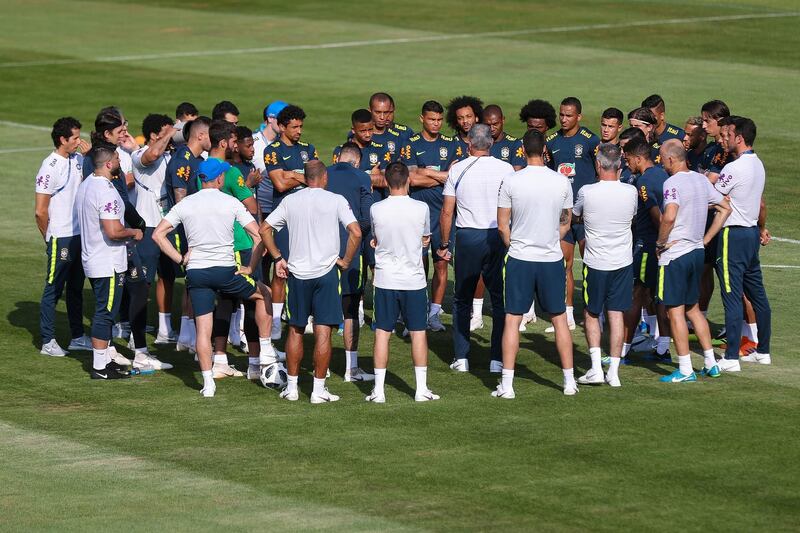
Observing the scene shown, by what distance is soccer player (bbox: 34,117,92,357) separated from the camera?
15.4 meters

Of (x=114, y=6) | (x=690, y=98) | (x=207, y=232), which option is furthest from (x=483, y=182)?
(x=114, y=6)

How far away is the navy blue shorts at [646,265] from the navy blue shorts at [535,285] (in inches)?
65.5

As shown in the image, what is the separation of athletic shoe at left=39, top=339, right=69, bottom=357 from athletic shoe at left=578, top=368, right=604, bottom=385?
570 centimetres

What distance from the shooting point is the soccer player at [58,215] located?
15.4m

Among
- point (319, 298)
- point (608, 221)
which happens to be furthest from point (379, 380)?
point (608, 221)

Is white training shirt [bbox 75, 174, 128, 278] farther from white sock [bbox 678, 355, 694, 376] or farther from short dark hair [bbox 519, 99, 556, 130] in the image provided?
white sock [bbox 678, 355, 694, 376]

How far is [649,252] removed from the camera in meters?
14.8

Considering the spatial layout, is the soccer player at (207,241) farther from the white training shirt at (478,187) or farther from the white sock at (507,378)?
the white sock at (507,378)

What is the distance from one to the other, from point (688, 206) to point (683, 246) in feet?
1.37

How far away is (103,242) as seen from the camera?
14.5 meters

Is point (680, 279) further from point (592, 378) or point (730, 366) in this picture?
point (592, 378)

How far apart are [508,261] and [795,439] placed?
126 inches

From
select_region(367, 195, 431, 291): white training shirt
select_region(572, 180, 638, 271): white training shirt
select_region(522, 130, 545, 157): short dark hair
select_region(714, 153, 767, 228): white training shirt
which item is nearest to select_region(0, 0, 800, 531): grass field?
select_region(367, 195, 431, 291): white training shirt

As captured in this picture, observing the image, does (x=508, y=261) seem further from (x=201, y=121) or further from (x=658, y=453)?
(x=201, y=121)
